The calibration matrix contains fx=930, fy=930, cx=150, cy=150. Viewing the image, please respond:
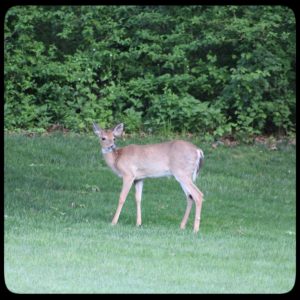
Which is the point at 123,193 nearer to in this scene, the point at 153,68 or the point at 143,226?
the point at 143,226

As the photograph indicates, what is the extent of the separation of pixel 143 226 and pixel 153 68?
27.9 feet

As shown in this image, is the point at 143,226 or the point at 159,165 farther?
the point at 159,165

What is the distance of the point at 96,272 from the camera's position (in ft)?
24.1

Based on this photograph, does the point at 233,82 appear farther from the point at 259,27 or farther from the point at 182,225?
the point at 182,225

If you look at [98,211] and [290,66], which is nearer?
[98,211]

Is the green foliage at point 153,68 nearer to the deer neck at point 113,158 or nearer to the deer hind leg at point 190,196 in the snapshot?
the deer neck at point 113,158

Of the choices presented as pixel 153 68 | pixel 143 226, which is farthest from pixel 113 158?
pixel 153 68

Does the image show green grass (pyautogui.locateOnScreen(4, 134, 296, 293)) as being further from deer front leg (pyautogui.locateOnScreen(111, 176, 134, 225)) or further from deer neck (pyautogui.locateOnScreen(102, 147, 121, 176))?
deer neck (pyautogui.locateOnScreen(102, 147, 121, 176))

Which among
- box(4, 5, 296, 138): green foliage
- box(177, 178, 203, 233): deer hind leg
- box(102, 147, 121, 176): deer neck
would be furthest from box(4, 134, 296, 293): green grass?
box(4, 5, 296, 138): green foliage

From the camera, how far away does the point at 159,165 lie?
10695 millimetres

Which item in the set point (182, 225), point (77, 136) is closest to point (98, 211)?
point (182, 225)

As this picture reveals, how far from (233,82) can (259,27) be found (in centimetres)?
111

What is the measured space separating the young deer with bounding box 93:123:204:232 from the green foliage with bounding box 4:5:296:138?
5.84 metres

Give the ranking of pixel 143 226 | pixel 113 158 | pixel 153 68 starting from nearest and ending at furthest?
pixel 143 226, pixel 113 158, pixel 153 68
